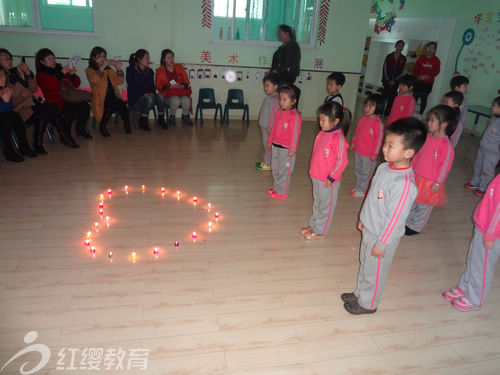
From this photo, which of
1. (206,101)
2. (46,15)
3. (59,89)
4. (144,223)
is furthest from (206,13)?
(144,223)

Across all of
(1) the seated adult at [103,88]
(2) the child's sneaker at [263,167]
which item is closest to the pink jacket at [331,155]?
(2) the child's sneaker at [263,167]

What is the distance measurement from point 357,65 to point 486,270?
6.25 meters

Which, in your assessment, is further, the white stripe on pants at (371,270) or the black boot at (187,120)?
the black boot at (187,120)

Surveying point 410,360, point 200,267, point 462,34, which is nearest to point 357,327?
point 410,360

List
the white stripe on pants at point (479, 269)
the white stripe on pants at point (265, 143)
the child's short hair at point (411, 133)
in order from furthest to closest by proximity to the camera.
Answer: the white stripe on pants at point (265, 143)
the white stripe on pants at point (479, 269)
the child's short hair at point (411, 133)

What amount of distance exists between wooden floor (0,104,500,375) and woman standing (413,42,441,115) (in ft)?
13.7

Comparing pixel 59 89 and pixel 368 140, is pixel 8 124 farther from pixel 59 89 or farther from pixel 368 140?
pixel 368 140

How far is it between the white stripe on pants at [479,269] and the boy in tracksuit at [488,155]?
2.44 m

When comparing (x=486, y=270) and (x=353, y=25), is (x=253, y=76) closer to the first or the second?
(x=353, y=25)

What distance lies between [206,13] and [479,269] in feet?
20.2

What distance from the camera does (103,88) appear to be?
575 centimetres

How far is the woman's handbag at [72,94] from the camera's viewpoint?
17.0ft

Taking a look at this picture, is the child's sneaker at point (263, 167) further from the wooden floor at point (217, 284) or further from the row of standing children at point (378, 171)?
the wooden floor at point (217, 284)

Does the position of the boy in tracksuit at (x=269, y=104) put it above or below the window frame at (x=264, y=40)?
below
